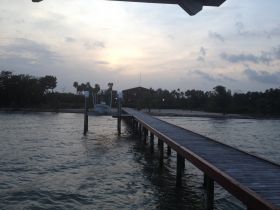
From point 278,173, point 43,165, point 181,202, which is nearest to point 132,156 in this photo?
point 43,165

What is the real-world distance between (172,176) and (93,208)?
4.76m

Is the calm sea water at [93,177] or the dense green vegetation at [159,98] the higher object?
the dense green vegetation at [159,98]

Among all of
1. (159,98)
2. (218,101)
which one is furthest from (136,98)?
(218,101)

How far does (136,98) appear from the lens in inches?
2520

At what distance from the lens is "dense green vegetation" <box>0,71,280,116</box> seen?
59812mm

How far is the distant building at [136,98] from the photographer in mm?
61781

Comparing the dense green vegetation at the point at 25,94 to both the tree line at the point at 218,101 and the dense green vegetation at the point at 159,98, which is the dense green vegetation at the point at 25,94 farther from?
the tree line at the point at 218,101

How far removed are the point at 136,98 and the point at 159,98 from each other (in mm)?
3889

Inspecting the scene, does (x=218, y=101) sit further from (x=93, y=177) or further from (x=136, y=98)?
(x=93, y=177)

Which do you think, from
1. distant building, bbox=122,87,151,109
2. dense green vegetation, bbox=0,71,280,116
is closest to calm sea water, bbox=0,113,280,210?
dense green vegetation, bbox=0,71,280,116

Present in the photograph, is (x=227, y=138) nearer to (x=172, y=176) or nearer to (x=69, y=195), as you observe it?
(x=172, y=176)

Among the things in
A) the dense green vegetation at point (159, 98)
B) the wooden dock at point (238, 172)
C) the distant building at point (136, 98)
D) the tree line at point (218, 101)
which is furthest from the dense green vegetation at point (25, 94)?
the wooden dock at point (238, 172)

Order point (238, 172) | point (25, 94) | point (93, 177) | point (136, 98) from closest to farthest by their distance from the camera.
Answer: point (238, 172) < point (93, 177) < point (25, 94) < point (136, 98)

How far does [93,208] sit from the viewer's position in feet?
35.2
